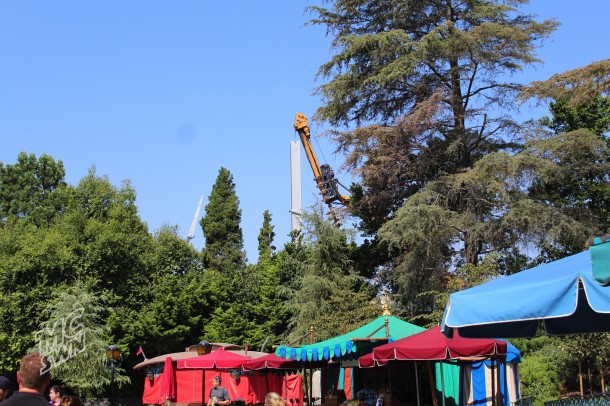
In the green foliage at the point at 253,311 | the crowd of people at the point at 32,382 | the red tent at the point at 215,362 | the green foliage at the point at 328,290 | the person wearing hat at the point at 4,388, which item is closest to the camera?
the crowd of people at the point at 32,382

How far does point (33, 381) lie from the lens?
3574 mm

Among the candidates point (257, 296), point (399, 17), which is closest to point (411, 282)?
point (399, 17)

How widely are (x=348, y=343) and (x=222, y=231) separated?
3133 centimetres

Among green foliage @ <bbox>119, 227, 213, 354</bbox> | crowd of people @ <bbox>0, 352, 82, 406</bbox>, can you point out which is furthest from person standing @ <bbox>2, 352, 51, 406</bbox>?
green foliage @ <bbox>119, 227, 213, 354</bbox>

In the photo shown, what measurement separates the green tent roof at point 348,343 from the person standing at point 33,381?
414 inches

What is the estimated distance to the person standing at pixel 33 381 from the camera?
3455 millimetres

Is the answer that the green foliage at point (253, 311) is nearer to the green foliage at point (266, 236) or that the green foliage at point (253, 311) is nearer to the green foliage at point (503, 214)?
the green foliage at point (266, 236)

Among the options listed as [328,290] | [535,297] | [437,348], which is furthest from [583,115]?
[535,297]

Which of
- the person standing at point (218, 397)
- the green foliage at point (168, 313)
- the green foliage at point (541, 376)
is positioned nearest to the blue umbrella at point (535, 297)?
the person standing at point (218, 397)

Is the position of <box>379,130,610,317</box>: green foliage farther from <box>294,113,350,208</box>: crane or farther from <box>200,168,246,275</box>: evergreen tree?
<box>200,168,246,275</box>: evergreen tree

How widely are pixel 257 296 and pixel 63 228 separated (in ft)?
34.7

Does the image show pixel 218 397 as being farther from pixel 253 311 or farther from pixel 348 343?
pixel 253 311

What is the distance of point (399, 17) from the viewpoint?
27.4 metres

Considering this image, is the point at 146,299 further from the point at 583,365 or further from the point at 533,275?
the point at 533,275
